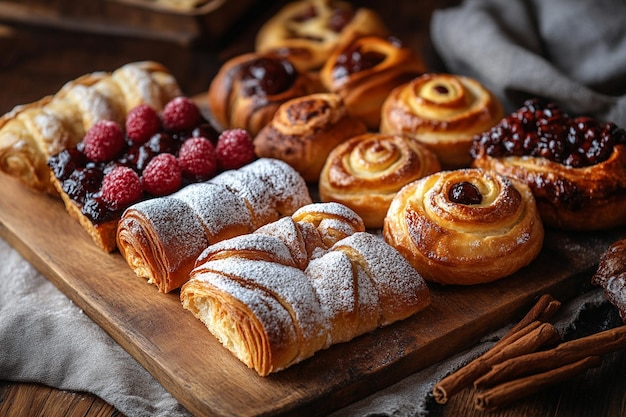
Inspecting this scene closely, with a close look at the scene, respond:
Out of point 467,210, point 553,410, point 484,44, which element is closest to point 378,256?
point 467,210

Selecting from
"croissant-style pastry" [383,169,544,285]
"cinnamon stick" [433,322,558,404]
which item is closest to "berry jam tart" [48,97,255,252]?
"croissant-style pastry" [383,169,544,285]

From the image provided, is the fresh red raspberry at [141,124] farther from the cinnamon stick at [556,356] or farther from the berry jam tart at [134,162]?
the cinnamon stick at [556,356]

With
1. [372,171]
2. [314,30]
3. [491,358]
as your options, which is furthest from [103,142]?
[491,358]

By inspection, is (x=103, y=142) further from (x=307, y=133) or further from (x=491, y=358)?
(x=491, y=358)

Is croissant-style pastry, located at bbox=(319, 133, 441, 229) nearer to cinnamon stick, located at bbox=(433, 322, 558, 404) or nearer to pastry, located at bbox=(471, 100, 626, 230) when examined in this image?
pastry, located at bbox=(471, 100, 626, 230)

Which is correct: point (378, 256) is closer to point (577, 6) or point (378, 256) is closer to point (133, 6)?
point (577, 6)

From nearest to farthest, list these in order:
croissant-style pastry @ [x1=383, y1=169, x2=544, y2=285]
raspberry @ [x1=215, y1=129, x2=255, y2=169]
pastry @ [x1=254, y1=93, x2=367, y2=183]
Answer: croissant-style pastry @ [x1=383, y1=169, x2=544, y2=285] < raspberry @ [x1=215, y1=129, x2=255, y2=169] < pastry @ [x1=254, y1=93, x2=367, y2=183]

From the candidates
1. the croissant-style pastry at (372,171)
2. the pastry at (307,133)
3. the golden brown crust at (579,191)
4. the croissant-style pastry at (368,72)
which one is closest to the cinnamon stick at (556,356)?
the golden brown crust at (579,191)
